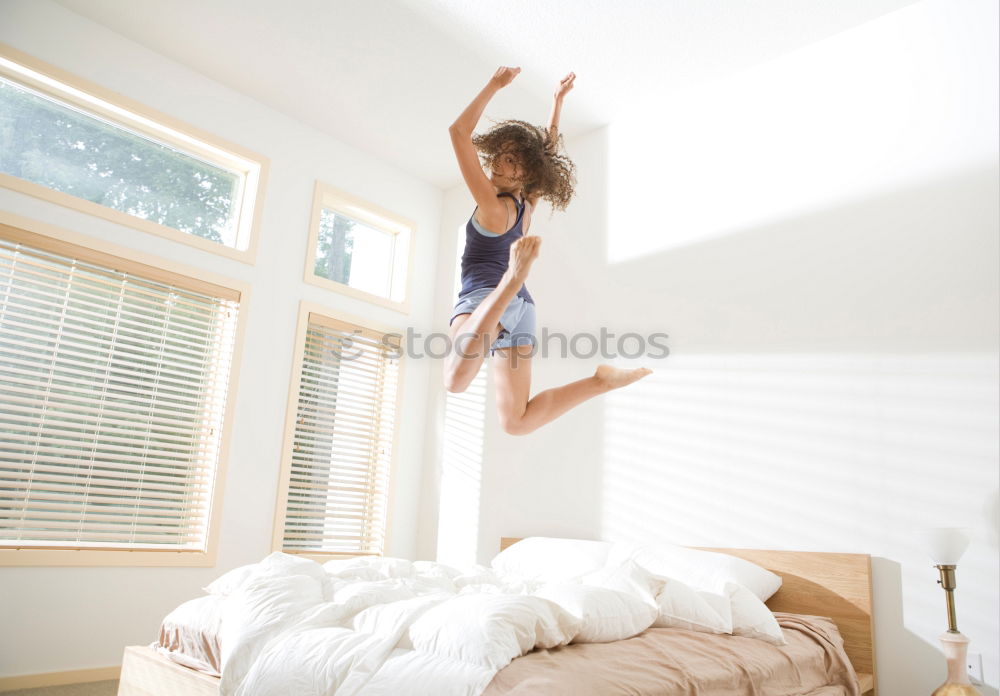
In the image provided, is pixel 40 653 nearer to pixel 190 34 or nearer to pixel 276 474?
pixel 276 474

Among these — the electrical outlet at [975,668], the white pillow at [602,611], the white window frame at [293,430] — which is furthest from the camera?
the white window frame at [293,430]

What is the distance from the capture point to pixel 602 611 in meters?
1.95

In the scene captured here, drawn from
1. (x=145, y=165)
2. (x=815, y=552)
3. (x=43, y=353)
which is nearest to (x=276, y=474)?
(x=43, y=353)

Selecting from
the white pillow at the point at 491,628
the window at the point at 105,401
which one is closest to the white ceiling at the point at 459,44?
the window at the point at 105,401

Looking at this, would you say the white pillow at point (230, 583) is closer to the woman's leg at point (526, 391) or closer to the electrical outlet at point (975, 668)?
the woman's leg at point (526, 391)

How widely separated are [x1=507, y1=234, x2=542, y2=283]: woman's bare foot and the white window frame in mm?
A: 2592

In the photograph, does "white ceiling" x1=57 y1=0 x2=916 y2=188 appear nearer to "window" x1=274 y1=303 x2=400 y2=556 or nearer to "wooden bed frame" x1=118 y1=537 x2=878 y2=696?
"window" x1=274 y1=303 x2=400 y2=556

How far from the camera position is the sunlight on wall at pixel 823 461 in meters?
2.76

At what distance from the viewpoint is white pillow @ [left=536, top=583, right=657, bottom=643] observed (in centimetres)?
190

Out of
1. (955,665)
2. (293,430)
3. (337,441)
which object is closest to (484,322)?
(955,665)

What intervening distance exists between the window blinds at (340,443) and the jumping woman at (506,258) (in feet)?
7.13

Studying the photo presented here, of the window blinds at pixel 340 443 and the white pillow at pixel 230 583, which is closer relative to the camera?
the white pillow at pixel 230 583

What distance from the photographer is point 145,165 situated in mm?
3834

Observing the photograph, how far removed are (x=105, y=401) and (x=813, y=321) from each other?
3349mm
